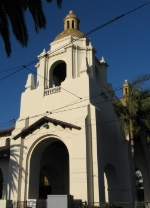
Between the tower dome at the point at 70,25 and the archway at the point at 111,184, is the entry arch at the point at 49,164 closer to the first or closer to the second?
the archway at the point at 111,184

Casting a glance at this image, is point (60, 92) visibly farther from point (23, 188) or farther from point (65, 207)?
point (65, 207)

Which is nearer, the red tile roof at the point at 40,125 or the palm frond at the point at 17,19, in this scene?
the palm frond at the point at 17,19

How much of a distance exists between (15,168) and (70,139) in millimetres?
5339

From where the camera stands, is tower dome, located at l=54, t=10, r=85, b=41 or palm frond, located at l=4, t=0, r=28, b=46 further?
tower dome, located at l=54, t=10, r=85, b=41

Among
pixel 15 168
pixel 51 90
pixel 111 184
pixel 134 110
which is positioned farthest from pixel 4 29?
pixel 111 184

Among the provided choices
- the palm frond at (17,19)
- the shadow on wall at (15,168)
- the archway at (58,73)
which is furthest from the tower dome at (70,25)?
the palm frond at (17,19)

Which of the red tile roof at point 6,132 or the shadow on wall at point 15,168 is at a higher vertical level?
the red tile roof at point 6,132

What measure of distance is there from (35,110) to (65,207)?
32.2 ft

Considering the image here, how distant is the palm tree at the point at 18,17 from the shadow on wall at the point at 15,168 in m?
10.1

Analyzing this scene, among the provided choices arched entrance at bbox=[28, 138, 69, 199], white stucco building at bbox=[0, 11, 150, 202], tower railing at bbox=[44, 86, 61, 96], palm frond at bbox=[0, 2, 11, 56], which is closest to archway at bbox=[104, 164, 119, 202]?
white stucco building at bbox=[0, 11, 150, 202]

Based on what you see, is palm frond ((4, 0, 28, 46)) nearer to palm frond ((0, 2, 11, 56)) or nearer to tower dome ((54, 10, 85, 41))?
palm frond ((0, 2, 11, 56))

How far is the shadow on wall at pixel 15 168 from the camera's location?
20.2 m

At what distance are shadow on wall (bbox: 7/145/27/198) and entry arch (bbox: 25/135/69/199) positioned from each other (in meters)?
0.78

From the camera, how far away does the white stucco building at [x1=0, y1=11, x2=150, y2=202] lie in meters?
18.5
